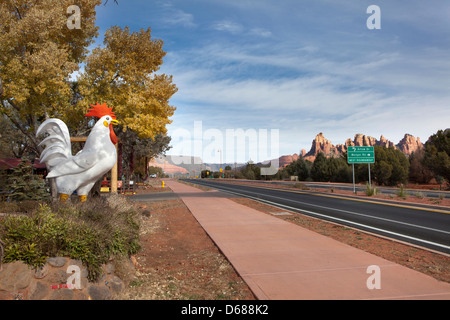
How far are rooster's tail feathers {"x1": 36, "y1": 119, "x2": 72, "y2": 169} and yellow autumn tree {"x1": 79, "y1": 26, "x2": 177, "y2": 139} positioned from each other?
5326mm

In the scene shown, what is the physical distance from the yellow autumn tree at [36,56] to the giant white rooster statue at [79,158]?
18.3ft

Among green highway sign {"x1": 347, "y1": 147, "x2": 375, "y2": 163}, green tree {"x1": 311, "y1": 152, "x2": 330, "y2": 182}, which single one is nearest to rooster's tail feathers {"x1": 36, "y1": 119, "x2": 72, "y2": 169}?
green highway sign {"x1": 347, "y1": 147, "x2": 375, "y2": 163}

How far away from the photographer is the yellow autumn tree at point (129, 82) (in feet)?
43.7

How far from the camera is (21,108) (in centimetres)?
1326

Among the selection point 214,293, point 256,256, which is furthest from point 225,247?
point 214,293

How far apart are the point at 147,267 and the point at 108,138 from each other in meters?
3.53

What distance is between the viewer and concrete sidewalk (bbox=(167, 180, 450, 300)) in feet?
14.2

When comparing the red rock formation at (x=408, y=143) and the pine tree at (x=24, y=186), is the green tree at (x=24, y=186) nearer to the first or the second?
the pine tree at (x=24, y=186)

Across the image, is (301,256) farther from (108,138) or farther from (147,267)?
(108,138)

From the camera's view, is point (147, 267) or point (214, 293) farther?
point (147, 267)

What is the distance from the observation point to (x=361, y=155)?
26359mm

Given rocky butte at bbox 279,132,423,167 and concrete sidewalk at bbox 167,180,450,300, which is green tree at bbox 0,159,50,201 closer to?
concrete sidewalk at bbox 167,180,450,300

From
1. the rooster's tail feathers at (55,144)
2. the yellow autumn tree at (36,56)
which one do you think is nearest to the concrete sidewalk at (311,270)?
the rooster's tail feathers at (55,144)

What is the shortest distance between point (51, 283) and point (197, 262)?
2.90 metres
